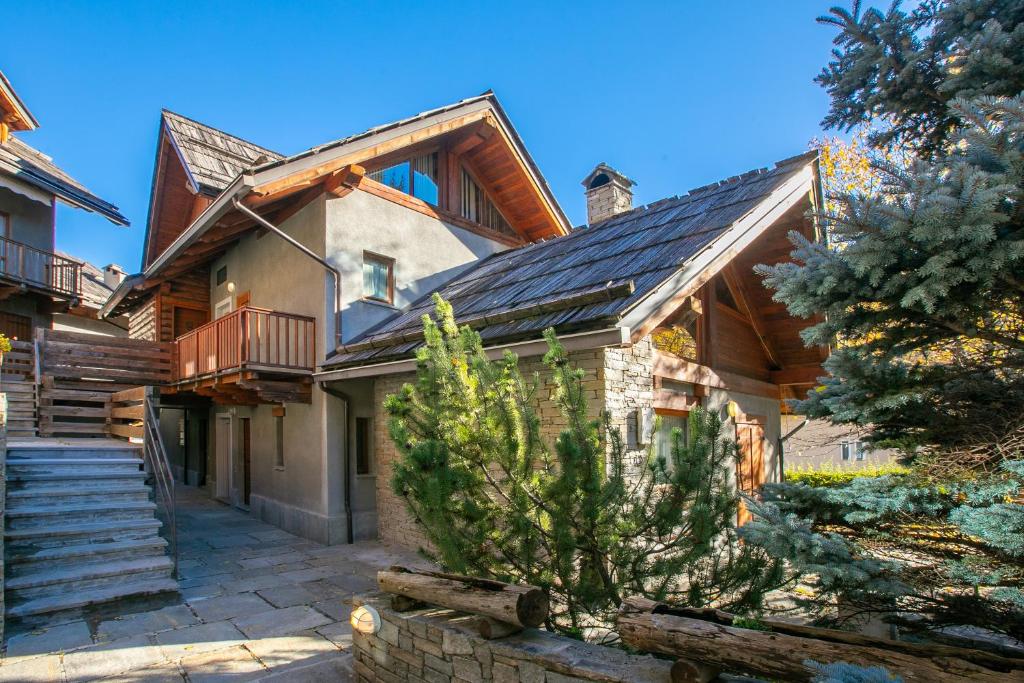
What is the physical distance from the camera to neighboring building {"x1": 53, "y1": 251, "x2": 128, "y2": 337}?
19.6 meters

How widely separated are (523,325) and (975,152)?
431 centimetres

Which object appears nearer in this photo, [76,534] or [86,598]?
[86,598]

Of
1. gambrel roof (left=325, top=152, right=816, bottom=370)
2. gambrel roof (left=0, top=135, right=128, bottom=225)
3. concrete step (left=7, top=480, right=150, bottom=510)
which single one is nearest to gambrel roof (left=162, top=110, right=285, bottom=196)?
gambrel roof (left=325, top=152, right=816, bottom=370)

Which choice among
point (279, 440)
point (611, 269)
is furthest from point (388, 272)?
point (611, 269)

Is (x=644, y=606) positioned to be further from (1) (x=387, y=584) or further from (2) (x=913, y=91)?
(2) (x=913, y=91)

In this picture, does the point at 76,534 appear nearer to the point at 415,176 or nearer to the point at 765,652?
the point at 765,652

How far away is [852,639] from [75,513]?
25.1 feet

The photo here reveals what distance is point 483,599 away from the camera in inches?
146

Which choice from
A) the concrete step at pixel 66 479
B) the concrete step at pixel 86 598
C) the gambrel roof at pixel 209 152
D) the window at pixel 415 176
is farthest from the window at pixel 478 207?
the concrete step at pixel 86 598

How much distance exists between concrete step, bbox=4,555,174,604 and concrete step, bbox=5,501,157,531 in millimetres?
644

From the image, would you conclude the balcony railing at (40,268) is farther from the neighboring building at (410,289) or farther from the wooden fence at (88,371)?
the wooden fence at (88,371)

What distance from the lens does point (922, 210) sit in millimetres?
2973

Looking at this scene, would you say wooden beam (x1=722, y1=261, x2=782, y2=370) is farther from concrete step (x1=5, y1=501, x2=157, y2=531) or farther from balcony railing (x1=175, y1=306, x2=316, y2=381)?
concrete step (x1=5, y1=501, x2=157, y2=531)

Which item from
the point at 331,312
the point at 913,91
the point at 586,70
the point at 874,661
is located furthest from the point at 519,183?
the point at 874,661
